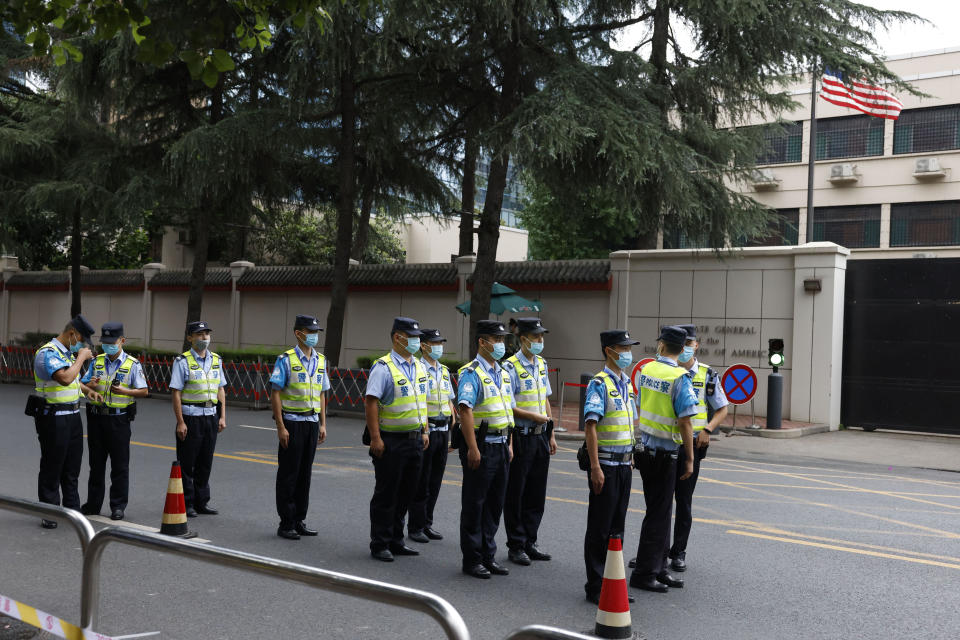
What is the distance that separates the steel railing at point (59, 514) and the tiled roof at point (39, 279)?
33568mm

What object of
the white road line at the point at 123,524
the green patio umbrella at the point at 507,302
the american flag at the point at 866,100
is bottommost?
the white road line at the point at 123,524

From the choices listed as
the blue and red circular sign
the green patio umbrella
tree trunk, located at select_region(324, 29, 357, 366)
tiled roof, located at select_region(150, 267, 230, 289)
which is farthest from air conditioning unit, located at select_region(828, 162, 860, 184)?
the blue and red circular sign

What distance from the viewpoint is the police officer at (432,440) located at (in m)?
8.41

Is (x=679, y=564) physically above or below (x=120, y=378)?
below

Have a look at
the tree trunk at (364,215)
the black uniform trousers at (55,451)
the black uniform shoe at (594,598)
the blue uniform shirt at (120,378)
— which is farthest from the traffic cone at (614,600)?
the tree trunk at (364,215)

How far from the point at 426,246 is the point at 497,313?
28.1m

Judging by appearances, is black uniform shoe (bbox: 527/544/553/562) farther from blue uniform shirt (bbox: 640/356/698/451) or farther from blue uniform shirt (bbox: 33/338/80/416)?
blue uniform shirt (bbox: 33/338/80/416)

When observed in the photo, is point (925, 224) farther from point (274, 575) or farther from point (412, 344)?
point (274, 575)

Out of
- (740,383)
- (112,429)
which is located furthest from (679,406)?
(740,383)

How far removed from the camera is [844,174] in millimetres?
37875

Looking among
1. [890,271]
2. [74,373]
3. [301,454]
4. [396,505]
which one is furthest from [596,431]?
[890,271]

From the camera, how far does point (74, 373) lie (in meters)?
8.38

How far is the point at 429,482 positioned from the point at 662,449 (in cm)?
258

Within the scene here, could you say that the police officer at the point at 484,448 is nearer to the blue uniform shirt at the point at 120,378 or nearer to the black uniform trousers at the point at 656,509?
the black uniform trousers at the point at 656,509
